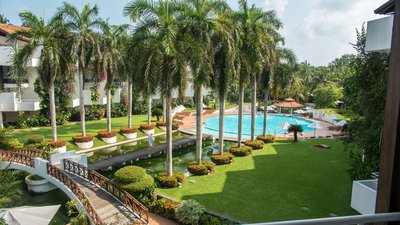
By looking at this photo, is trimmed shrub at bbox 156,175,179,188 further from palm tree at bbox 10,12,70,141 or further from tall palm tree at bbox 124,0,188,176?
palm tree at bbox 10,12,70,141

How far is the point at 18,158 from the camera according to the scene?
58.9ft

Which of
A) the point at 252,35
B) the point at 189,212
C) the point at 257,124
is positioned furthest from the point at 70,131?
the point at 257,124

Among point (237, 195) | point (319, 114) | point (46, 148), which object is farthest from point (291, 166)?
point (319, 114)

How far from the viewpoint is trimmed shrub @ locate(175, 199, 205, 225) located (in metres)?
11.0

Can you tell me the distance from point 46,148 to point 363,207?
20863mm

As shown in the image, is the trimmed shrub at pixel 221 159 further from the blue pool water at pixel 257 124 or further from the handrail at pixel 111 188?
the blue pool water at pixel 257 124

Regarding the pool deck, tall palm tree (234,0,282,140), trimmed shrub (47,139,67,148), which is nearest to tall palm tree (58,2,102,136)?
trimmed shrub (47,139,67,148)

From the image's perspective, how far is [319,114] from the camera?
144 ft

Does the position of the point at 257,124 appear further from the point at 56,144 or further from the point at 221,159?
the point at 56,144

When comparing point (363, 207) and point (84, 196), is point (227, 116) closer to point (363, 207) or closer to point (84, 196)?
point (84, 196)

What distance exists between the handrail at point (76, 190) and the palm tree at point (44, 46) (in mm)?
7790

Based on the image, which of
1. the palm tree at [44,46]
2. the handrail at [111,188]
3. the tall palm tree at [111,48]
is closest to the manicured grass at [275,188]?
the handrail at [111,188]

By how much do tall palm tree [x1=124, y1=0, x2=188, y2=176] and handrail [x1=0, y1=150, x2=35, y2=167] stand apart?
9.38 meters

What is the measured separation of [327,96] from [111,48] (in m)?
37.5
